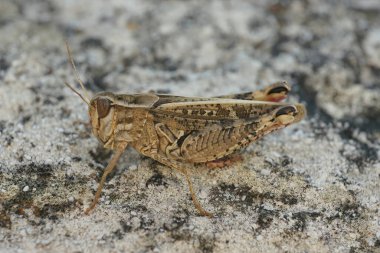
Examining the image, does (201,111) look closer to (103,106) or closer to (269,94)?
(269,94)

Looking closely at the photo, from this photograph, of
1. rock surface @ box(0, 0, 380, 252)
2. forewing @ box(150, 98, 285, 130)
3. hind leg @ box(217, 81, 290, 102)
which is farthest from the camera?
hind leg @ box(217, 81, 290, 102)

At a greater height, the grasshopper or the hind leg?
the hind leg

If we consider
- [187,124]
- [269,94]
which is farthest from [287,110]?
[187,124]

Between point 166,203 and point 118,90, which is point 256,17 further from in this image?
point 166,203

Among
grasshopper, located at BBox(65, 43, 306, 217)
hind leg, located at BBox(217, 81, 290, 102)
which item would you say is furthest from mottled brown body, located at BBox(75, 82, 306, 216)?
hind leg, located at BBox(217, 81, 290, 102)

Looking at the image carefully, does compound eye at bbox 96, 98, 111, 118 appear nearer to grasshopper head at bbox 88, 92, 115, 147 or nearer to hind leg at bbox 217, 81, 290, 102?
grasshopper head at bbox 88, 92, 115, 147

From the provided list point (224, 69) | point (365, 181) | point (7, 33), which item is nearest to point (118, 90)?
point (224, 69)

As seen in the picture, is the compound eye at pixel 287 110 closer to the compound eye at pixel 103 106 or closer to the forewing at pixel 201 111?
the forewing at pixel 201 111
